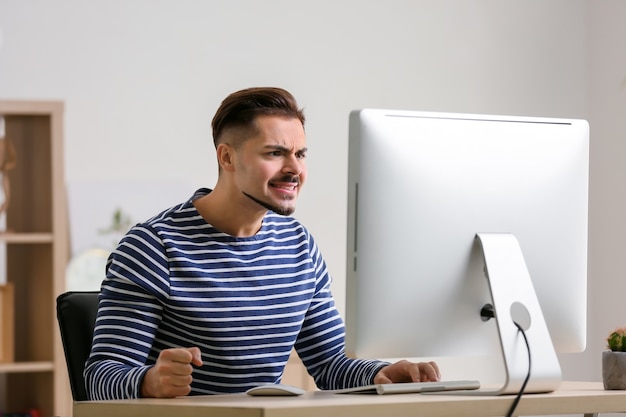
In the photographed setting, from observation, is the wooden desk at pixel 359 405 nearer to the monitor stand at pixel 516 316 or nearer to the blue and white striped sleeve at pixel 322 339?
the monitor stand at pixel 516 316

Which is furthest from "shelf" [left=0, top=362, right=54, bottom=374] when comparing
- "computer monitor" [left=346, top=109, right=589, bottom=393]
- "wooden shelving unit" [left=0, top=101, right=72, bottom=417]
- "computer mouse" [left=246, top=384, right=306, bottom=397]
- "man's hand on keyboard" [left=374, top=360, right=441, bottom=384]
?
"computer monitor" [left=346, top=109, right=589, bottom=393]

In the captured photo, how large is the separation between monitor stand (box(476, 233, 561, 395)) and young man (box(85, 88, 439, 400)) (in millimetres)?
220

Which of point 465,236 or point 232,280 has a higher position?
point 465,236

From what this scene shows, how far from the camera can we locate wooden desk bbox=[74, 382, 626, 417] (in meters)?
1.35

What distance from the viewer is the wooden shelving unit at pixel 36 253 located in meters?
3.52

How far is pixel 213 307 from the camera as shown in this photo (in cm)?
188

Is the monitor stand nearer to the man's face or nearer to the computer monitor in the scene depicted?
the computer monitor

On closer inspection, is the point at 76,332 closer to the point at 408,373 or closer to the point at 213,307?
Answer: the point at 213,307

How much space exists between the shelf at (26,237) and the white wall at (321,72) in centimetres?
43

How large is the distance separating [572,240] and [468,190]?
229mm

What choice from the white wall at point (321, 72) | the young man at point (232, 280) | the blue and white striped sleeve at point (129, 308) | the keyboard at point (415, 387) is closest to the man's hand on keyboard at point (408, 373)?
the young man at point (232, 280)

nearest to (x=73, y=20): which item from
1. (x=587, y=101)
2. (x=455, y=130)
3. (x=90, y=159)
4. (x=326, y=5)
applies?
(x=90, y=159)

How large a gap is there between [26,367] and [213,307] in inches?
71.3

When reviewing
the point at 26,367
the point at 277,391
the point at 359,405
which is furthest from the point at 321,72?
the point at 359,405
